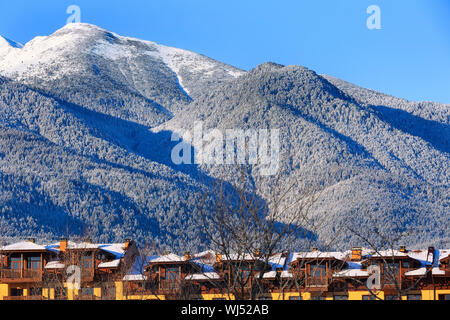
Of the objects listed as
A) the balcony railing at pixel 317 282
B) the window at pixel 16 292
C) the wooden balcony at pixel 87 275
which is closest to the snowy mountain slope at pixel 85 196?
the wooden balcony at pixel 87 275

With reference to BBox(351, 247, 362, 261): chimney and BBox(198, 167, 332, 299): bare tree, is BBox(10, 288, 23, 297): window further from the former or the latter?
BBox(198, 167, 332, 299): bare tree

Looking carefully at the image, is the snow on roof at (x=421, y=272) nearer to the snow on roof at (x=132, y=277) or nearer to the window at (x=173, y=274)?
the window at (x=173, y=274)

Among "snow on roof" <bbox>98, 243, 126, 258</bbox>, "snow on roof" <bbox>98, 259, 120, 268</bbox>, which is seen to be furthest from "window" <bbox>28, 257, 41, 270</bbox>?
"snow on roof" <bbox>98, 243, 126, 258</bbox>

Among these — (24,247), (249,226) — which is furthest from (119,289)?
(249,226)

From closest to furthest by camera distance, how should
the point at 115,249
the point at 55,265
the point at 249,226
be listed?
the point at 249,226 → the point at 55,265 → the point at 115,249

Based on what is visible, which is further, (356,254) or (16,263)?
(16,263)

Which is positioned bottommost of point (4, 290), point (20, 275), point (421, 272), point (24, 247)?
point (4, 290)

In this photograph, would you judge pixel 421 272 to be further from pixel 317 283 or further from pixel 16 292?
pixel 16 292
